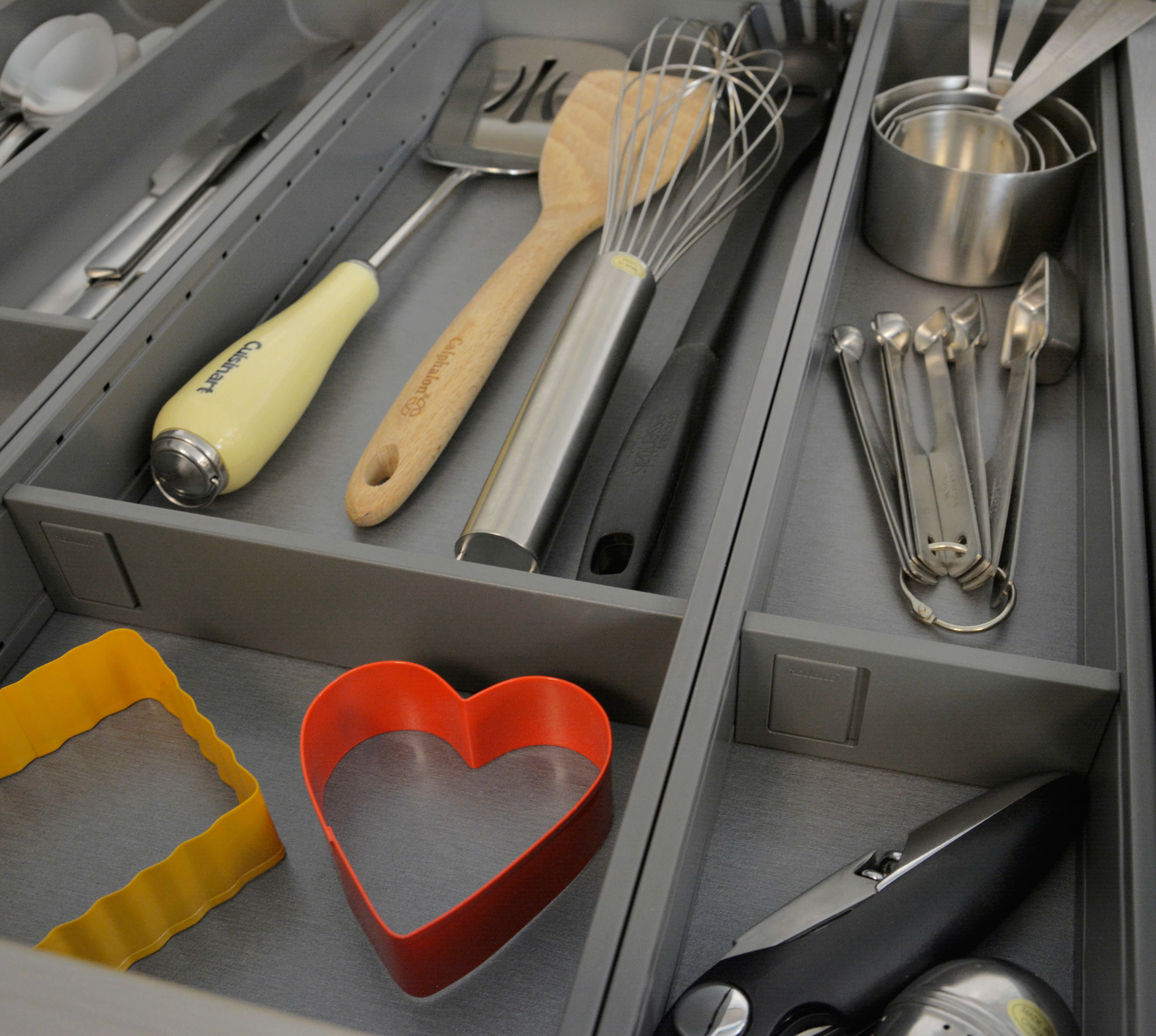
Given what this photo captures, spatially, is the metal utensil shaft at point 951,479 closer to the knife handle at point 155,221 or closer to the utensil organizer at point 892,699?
the utensil organizer at point 892,699

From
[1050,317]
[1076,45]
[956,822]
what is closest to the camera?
[956,822]

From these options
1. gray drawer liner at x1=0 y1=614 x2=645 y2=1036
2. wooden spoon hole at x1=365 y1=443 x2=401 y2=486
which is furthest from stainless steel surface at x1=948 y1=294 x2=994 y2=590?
wooden spoon hole at x1=365 y1=443 x2=401 y2=486

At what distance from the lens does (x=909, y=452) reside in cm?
73

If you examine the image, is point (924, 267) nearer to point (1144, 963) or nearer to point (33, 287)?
point (1144, 963)

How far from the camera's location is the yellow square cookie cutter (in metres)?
0.51

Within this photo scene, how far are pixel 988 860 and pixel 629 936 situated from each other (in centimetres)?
19

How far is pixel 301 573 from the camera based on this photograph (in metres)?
0.63

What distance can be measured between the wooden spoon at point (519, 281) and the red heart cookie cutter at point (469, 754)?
0.50ft

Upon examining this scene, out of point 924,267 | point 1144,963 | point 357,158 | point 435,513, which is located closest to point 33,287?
point 357,158

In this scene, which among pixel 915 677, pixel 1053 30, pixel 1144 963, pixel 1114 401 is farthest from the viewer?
pixel 1053 30

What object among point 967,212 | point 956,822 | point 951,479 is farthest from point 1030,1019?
point 967,212

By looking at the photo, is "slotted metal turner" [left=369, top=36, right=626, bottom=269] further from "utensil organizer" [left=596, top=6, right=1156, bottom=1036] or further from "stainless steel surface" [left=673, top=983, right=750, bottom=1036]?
"stainless steel surface" [left=673, top=983, right=750, bottom=1036]

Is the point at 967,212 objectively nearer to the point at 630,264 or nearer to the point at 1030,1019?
the point at 630,264

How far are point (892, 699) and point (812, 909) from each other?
0.12 m
